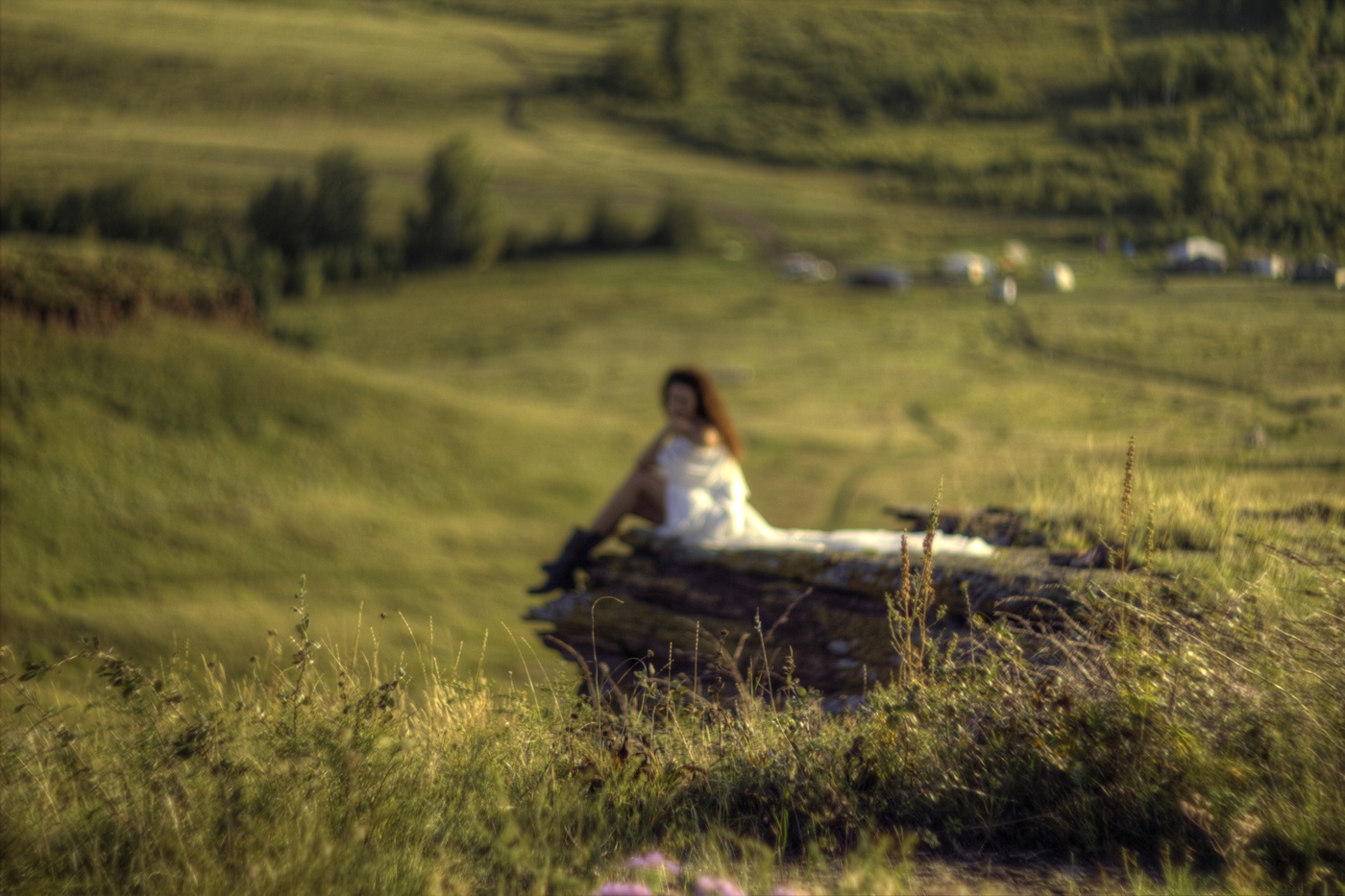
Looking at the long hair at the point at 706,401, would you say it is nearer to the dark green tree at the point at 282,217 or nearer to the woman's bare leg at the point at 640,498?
the woman's bare leg at the point at 640,498

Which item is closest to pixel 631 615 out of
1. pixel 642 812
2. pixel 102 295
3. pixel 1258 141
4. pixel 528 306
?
pixel 642 812

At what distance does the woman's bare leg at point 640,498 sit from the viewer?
7.29 metres

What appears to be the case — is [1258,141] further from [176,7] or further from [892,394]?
[176,7]

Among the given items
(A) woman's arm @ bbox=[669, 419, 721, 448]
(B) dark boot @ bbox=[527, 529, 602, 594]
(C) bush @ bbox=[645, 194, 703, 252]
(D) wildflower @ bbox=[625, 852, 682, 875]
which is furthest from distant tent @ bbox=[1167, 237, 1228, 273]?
(C) bush @ bbox=[645, 194, 703, 252]

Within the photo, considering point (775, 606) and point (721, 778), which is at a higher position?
point (721, 778)

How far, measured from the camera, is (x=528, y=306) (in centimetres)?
4100

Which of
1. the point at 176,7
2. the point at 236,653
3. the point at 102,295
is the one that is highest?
the point at 176,7

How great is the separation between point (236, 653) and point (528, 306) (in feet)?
107

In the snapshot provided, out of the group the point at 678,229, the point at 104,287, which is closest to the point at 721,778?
the point at 104,287

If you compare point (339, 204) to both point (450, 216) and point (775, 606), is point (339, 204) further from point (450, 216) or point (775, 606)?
point (775, 606)

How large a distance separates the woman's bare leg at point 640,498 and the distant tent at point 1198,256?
4394 mm

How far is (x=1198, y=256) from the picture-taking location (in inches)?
336

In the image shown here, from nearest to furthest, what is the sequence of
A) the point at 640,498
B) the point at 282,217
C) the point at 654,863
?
the point at 654,863
the point at 640,498
the point at 282,217

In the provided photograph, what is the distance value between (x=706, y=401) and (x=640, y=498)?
0.75 metres
